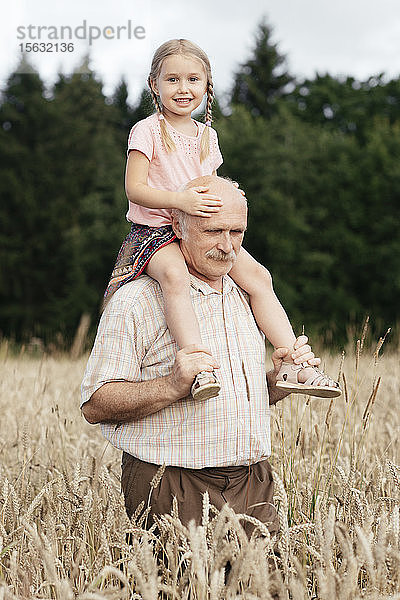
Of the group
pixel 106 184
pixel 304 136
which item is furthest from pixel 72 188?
pixel 304 136

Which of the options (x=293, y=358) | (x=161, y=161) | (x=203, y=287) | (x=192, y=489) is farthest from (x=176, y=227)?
(x=192, y=489)

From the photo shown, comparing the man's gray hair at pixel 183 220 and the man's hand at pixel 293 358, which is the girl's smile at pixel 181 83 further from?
the man's hand at pixel 293 358

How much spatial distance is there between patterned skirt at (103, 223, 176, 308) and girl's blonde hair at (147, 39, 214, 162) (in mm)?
420

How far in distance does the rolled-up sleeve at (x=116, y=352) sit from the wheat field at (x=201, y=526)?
37 centimetres

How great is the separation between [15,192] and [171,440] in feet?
87.7

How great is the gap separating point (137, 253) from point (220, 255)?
0.40 m

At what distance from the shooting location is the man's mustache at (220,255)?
3.06 meters

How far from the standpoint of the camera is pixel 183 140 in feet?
11.7

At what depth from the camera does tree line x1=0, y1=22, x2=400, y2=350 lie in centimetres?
2462

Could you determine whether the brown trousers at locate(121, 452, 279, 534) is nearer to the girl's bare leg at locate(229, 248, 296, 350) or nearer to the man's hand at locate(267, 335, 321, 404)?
the man's hand at locate(267, 335, 321, 404)

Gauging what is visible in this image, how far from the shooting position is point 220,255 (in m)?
3.07

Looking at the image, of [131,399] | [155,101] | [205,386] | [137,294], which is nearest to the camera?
[205,386]

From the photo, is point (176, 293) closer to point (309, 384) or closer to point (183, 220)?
point (183, 220)

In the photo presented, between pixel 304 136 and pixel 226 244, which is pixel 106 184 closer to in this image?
pixel 304 136
